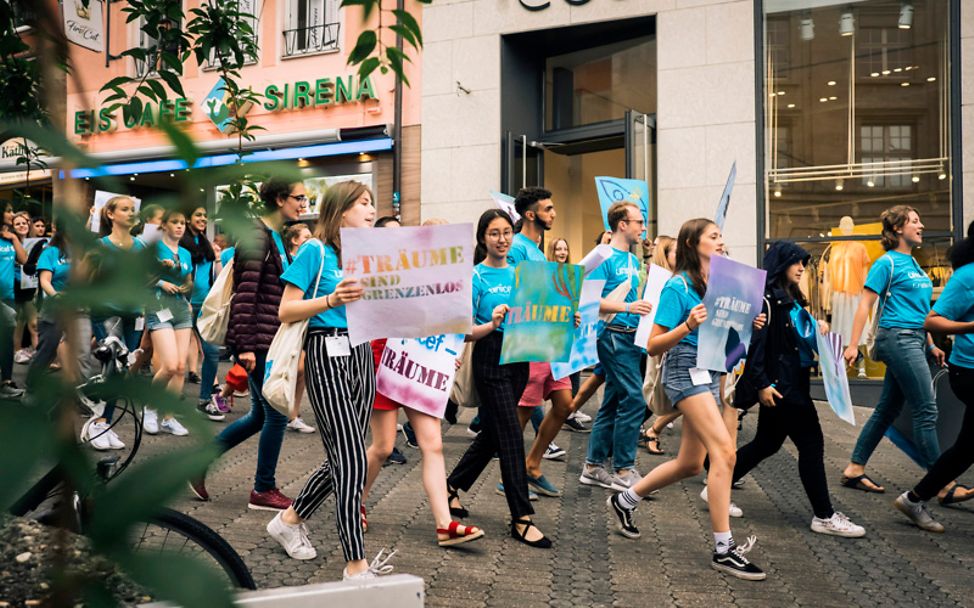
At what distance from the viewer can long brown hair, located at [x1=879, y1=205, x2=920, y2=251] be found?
6.95 meters

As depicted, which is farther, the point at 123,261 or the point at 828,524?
the point at 828,524

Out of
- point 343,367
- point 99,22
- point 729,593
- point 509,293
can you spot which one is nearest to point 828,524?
point 729,593

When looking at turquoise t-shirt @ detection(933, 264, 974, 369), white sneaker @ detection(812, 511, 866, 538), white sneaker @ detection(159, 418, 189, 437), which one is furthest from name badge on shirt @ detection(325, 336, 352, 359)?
turquoise t-shirt @ detection(933, 264, 974, 369)

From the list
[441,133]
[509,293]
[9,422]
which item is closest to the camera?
[9,422]

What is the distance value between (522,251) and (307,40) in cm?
1237

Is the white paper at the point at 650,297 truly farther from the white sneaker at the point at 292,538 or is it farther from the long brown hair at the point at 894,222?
the white sneaker at the point at 292,538

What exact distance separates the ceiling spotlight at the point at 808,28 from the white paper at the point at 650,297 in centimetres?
842

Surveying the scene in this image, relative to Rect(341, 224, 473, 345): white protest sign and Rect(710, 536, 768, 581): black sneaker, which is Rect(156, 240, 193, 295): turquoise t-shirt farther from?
Rect(710, 536, 768, 581): black sneaker

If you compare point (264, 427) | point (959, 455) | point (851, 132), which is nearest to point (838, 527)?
point (959, 455)

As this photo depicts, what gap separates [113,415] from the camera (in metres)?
1.04

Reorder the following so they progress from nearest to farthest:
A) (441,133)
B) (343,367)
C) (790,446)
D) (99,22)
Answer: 1. (99,22)
2. (343,367)
3. (790,446)
4. (441,133)

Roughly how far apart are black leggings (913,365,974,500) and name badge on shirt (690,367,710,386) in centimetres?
186

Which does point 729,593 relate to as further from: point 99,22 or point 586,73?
point 586,73

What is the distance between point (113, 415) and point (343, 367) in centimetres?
349
